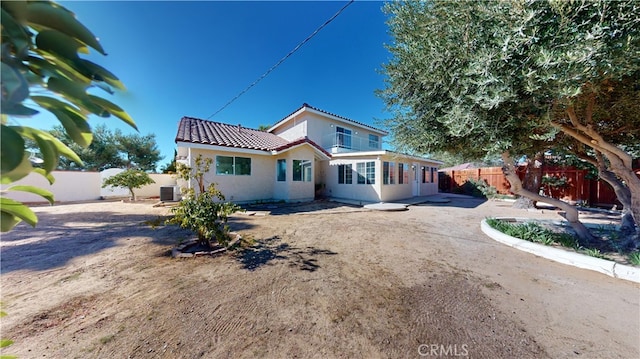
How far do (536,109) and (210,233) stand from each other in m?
6.63

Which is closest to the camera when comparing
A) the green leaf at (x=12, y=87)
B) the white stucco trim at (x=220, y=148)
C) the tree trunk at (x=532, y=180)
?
the green leaf at (x=12, y=87)

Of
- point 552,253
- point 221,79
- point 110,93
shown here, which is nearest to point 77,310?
point 110,93

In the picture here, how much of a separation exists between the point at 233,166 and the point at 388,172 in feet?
27.8

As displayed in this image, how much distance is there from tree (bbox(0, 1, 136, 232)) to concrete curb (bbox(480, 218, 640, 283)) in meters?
6.70

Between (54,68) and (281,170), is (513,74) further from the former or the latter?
(281,170)

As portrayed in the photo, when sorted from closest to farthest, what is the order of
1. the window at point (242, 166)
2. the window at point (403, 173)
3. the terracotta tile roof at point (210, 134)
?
the terracotta tile roof at point (210, 134)
the window at point (242, 166)
the window at point (403, 173)

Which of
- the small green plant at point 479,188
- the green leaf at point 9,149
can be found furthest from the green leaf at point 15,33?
the small green plant at point 479,188

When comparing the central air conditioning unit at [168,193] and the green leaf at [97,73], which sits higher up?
the green leaf at [97,73]

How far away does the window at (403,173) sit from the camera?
1411 centimetres

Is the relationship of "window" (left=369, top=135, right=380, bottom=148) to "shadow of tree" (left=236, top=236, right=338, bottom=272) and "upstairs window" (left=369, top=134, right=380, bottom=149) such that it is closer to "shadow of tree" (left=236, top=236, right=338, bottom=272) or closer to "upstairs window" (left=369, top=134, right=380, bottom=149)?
"upstairs window" (left=369, top=134, right=380, bottom=149)

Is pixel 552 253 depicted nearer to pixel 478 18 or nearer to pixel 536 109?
pixel 536 109

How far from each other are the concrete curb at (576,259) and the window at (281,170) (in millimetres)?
9479

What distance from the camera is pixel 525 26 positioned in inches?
130

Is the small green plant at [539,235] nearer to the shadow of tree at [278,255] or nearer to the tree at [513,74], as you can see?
the tree at [513,74]
